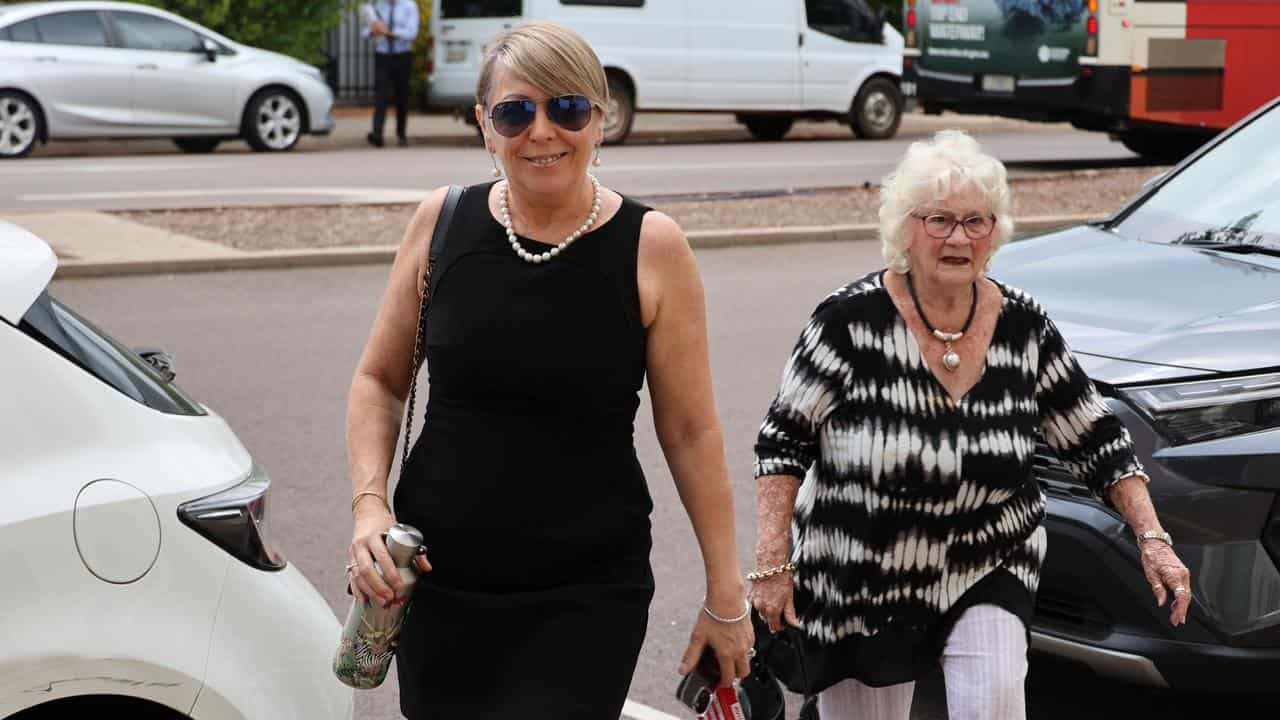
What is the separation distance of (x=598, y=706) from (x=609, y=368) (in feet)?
1.71

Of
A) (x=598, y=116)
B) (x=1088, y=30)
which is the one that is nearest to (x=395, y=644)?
(x=598, y=116)

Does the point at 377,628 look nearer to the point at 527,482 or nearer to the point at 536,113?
the point at 527,482

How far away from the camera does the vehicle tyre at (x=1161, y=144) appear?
18.8 m

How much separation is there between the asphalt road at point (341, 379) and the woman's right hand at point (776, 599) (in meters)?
1.18

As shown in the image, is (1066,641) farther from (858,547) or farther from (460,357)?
(460,357)

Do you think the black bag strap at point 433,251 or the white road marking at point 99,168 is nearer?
the black bag strap at point 433,251

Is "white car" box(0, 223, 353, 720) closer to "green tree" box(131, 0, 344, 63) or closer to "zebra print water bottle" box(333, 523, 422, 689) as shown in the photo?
"zebra print water bottle" box(333, 523, 422, 689)

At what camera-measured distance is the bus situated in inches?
670

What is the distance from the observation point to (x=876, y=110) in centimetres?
2236

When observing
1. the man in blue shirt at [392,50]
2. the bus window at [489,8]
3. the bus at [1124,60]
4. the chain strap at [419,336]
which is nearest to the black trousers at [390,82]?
the man in blue shirt at [392,50]

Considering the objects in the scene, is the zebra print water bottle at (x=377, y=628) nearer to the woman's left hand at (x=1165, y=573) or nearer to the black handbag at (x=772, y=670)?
the black handbag at (x=772, y=670)

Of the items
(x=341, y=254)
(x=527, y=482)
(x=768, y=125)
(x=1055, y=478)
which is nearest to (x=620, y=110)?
(x=768, y=125)

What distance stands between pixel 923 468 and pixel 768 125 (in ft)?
64.8

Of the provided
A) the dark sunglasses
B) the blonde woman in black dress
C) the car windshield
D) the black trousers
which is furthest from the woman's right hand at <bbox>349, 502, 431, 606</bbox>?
the black trousers
